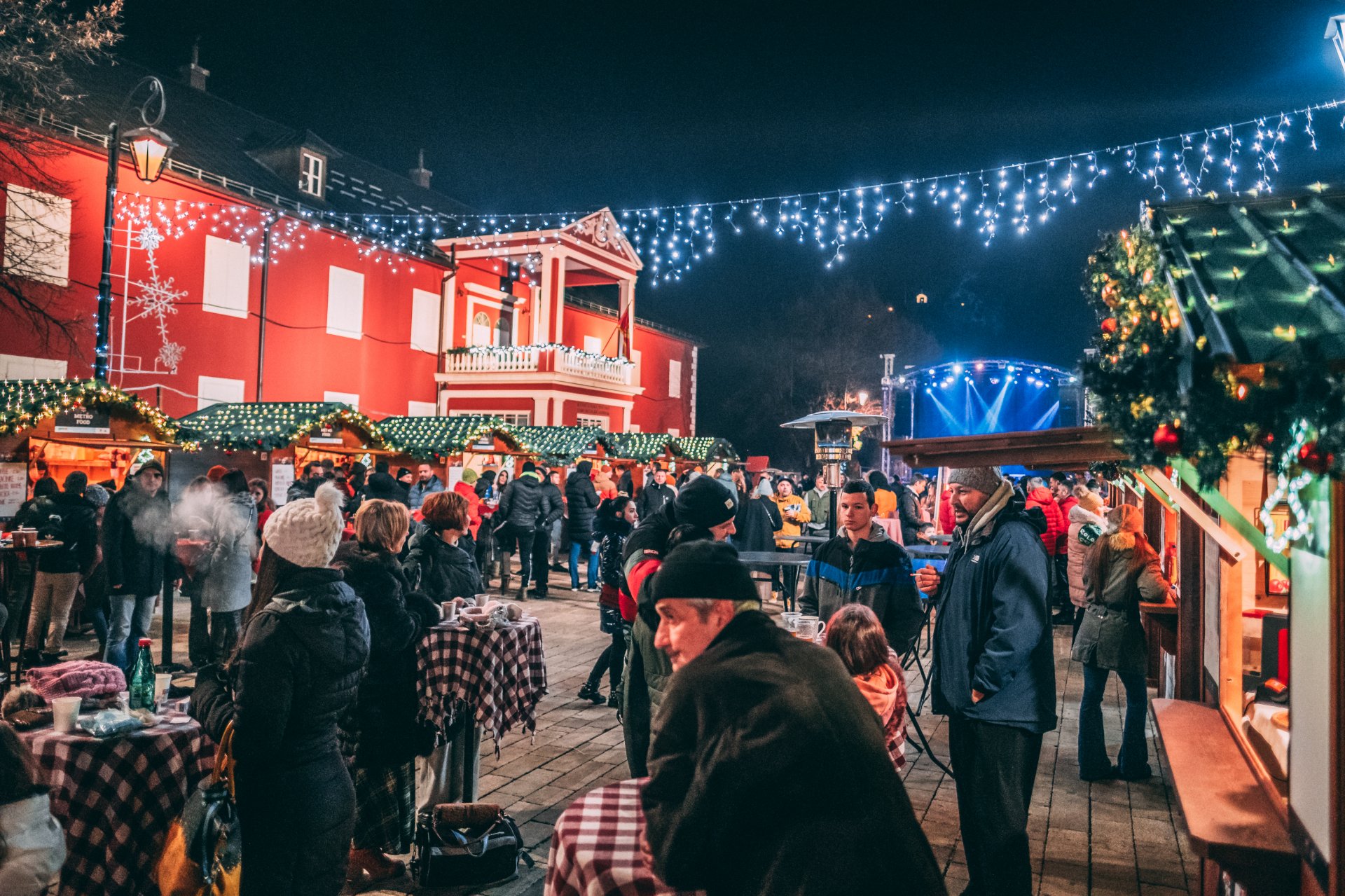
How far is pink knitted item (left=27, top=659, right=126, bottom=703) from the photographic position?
330cm

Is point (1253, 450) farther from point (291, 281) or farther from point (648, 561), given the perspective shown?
point (291, 281)

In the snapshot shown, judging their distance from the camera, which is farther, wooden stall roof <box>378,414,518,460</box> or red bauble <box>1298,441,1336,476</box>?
wooden stall roof <box>378,414,518,460</box>

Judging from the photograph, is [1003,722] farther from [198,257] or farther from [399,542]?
[198,257]

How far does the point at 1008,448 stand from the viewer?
3.25m

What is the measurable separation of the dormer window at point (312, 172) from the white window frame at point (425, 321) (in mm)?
3544

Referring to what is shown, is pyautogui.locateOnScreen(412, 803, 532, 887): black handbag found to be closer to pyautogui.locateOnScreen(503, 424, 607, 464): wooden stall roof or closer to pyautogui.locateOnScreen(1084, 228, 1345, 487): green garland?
pyautogui.locateOnScreen(1084, 228, 1345, 487): green garland

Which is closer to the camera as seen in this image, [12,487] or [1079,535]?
[1079,535]

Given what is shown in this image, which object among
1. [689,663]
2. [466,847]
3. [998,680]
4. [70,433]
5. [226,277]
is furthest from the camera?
[226,277]

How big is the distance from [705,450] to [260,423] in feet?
46.9

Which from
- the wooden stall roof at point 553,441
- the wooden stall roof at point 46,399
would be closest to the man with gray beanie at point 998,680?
the wooden stall roof at point 46,399

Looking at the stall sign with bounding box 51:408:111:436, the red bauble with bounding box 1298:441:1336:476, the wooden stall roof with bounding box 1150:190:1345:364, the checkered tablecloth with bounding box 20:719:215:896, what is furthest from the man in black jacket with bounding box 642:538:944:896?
the stall sign with bounding box 51:408:111:436

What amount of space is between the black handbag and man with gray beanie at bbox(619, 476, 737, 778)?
675mm

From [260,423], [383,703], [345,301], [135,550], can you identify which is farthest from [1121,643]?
Answer: [345,301]

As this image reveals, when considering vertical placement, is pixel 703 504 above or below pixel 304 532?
above
